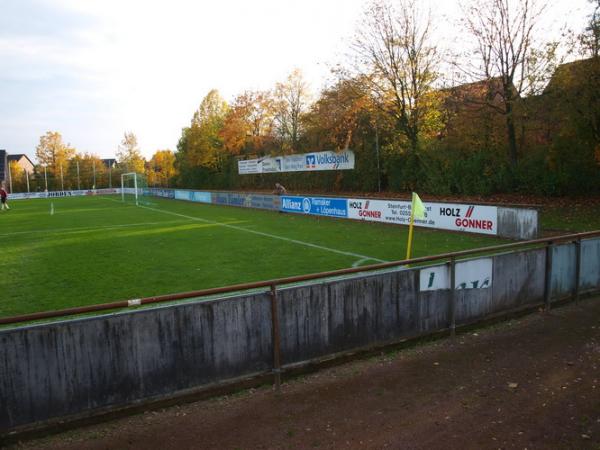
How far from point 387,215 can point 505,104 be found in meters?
8.85

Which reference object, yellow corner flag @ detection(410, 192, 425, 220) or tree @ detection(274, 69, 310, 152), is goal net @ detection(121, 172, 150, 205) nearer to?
tree @ detection(274, 69, 310, 152)

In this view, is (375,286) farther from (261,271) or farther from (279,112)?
(279,112)

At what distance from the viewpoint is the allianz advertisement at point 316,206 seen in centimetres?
2519

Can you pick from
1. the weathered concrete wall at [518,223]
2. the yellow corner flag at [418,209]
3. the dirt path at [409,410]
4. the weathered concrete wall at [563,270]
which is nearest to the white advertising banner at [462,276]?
the dirt path at [409,410]

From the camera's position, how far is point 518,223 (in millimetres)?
16219

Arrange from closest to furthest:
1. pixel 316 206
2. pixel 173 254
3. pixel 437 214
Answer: pixel 173 254 → pixel 437 214 → pixel 316 206

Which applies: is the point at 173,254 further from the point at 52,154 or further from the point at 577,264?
the point at 52,154

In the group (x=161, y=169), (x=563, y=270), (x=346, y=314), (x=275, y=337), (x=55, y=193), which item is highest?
(x=161, y=169)

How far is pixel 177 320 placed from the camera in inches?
203

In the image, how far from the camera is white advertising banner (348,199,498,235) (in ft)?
56.6

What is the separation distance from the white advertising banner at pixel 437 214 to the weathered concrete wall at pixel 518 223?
0.88 ft

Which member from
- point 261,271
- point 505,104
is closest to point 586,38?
point 505,104

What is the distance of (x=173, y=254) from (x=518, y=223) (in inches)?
475

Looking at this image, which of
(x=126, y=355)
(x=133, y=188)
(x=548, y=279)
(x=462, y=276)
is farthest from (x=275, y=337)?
(x=133, y=188)
